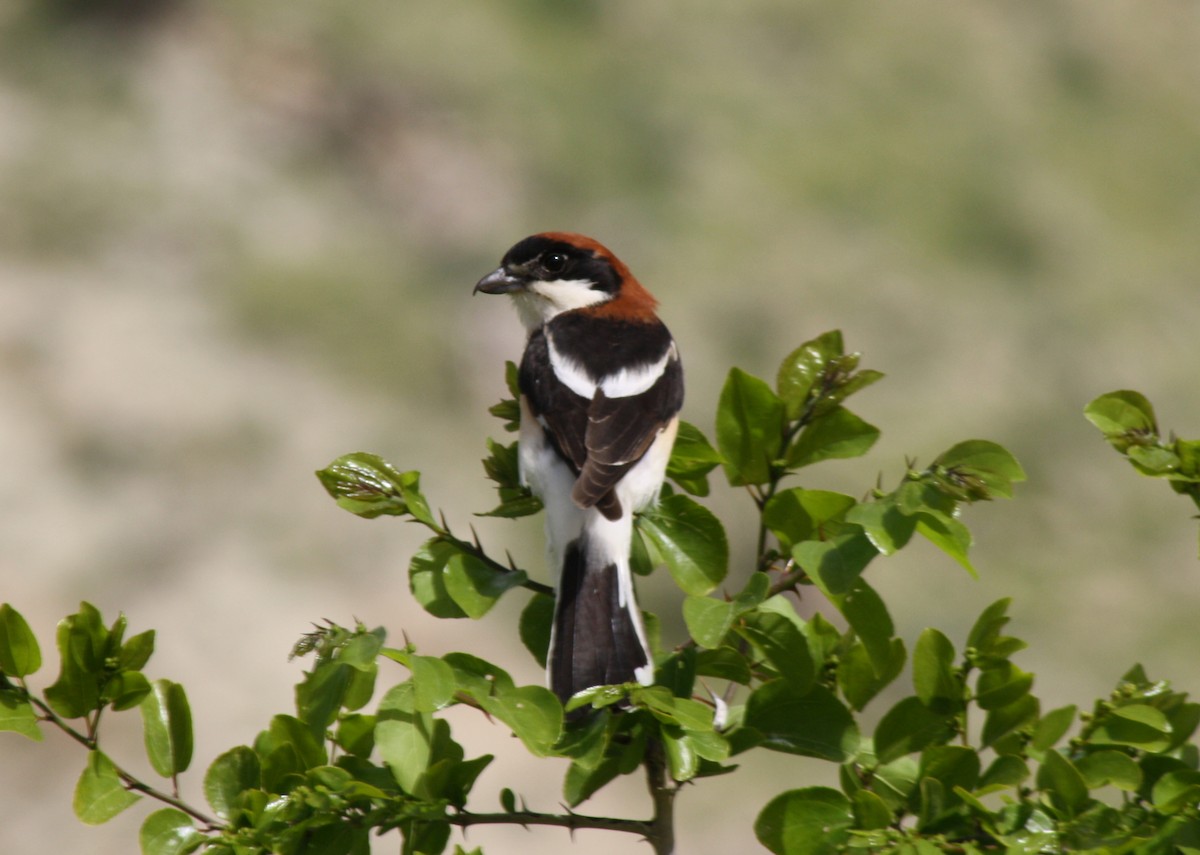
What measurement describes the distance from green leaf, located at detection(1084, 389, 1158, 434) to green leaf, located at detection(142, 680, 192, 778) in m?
1.64

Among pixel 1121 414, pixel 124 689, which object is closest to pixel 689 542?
pixel 1121 414

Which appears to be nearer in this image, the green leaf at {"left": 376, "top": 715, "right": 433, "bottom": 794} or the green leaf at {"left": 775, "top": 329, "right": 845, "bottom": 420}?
the green leaf at {"left": 376, "top": 715, "right": 433, "bottom": 794}

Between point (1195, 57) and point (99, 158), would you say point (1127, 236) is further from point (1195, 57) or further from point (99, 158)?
point (99, 158)

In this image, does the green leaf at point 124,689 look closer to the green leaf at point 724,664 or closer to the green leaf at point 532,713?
the green leaf at point 532,713

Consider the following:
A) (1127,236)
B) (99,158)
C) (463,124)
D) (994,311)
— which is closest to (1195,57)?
(1127,236)

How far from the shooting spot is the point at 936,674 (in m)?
2.25

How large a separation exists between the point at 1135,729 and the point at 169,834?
1591 mm

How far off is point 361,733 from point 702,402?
8.60 meters

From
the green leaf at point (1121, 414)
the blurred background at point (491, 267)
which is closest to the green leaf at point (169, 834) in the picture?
the green leaf at point (1121, 414)

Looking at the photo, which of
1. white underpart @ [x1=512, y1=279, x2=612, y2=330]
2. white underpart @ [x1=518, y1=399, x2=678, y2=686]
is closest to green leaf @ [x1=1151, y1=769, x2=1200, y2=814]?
white underpart @ [x1=518, y1=399, x2=678, y2=686]

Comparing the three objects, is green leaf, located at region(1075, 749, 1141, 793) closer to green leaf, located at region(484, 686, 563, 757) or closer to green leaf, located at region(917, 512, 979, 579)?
green leaf, located at region(917, 512, 979, 579)

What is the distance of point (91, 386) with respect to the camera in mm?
9977

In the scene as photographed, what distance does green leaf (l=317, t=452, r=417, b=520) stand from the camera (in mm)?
2324

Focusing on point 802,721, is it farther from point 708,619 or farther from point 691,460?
point 691,460
